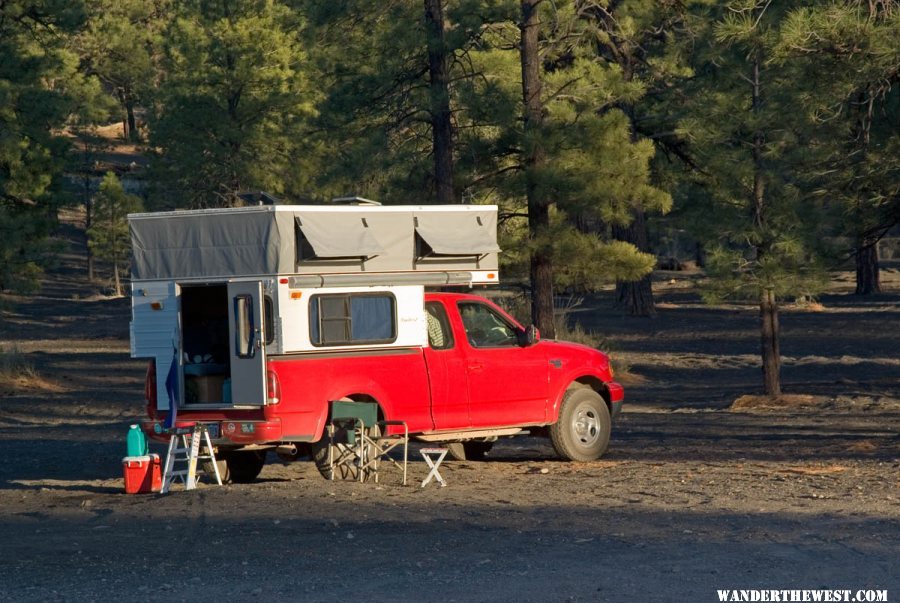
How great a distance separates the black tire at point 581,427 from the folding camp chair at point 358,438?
2.10 metres

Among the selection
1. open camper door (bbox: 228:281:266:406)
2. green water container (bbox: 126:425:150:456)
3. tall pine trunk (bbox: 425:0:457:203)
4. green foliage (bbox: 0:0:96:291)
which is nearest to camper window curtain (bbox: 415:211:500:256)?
open camper door (bbox: 228:281:266:406)

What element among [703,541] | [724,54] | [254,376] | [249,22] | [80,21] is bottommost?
[703,541]

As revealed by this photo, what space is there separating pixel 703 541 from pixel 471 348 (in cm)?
487

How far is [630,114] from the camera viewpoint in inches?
1192

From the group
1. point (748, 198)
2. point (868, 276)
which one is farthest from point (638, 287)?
point (748, 198)

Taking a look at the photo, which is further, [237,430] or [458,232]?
[458,232]

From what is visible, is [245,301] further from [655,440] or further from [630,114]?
[630,114]

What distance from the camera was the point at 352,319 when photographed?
42.6ft

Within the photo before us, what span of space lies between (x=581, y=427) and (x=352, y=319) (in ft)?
10.5

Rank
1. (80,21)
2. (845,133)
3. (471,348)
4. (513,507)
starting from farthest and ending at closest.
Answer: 1. (80,21)
2. (845,133)
3. (471,348)
4. (513,507)

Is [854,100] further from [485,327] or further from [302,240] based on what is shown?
[302,240]

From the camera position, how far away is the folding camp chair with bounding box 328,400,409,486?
12820 millimetres

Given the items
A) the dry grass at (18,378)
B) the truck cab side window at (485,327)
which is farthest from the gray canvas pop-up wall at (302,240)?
the dry grass at (18,378)

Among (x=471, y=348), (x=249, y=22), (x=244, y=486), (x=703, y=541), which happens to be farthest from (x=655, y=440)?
(x=249, y=22)
